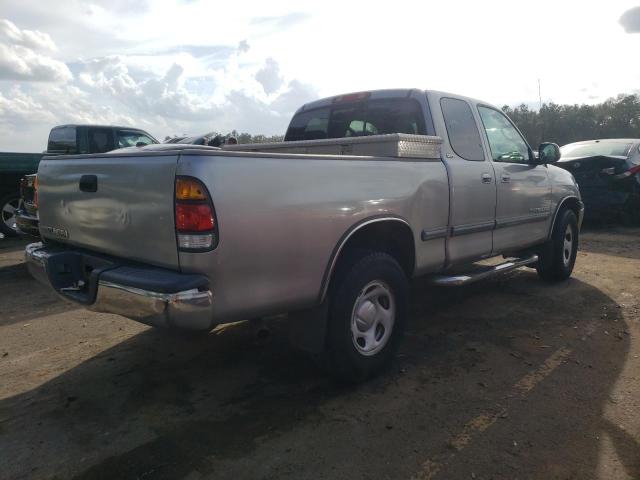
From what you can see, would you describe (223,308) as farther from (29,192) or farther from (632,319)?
(29,192)

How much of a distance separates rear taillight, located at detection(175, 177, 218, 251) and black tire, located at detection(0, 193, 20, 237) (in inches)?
328

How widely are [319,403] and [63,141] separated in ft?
30.5

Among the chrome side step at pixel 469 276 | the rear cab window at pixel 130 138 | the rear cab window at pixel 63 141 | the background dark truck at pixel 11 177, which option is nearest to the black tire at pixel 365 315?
the chrome side step at pixel 469 276

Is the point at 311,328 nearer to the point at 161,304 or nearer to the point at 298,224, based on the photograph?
the point at 298,224

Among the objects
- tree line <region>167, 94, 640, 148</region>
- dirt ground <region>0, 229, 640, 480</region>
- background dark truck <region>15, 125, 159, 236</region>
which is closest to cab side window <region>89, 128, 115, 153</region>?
background dark truck <region>15, 125, 159, 236</region>

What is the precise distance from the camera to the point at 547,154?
210 inches

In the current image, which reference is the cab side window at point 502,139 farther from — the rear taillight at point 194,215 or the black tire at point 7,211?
the black tire at point 7,211

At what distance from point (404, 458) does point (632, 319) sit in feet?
10.6

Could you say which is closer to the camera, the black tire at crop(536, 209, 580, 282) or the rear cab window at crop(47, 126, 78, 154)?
the black tire at crop(536, 209, 580, 282)

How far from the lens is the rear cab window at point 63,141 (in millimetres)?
10070

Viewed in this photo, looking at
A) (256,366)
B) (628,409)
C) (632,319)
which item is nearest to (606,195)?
(632,319)

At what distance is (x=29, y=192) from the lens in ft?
21.1

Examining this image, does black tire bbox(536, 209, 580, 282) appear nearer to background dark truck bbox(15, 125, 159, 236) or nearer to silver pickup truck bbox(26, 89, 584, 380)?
silver pickup truck bbox(26, 89, 584, 380)

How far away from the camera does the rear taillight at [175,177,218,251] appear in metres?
2.47
